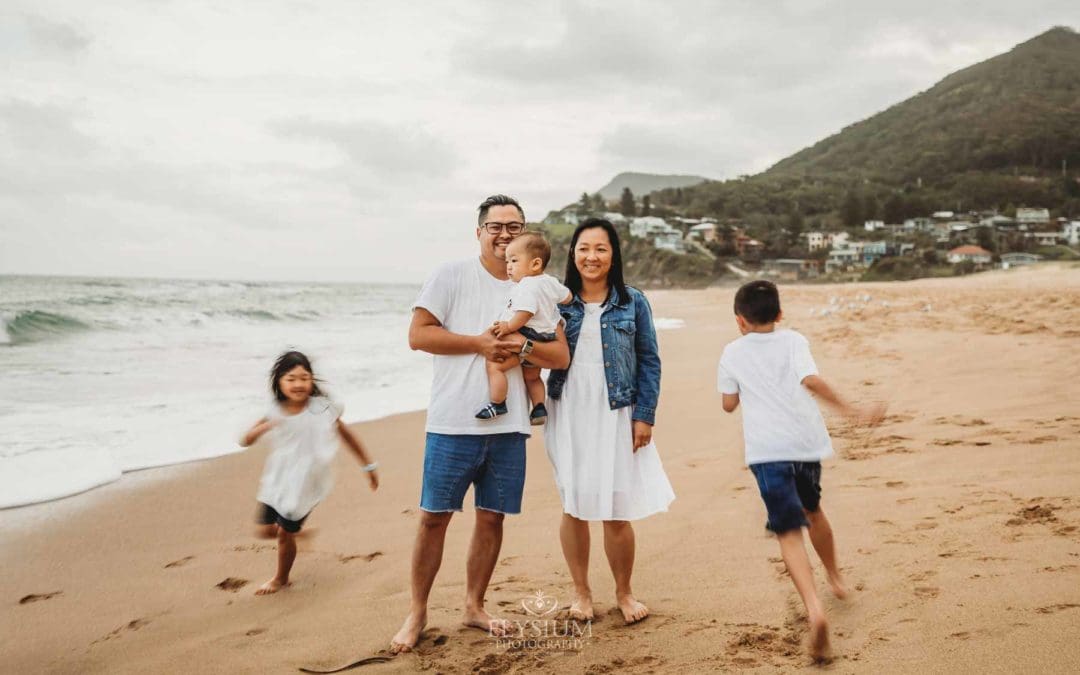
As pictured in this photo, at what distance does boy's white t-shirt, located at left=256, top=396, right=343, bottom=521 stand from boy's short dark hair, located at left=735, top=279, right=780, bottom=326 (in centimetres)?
220

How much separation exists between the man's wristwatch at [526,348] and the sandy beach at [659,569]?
3.96 feet

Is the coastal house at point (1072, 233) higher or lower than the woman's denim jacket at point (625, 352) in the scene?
higher

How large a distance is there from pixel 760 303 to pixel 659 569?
1.56m

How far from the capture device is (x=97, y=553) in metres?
4.18

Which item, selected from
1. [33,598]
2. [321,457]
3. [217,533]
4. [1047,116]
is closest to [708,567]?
[321,457]

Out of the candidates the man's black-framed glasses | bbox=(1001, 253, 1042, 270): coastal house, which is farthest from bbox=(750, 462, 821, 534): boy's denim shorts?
bbox=(1001, 253, 1042, 270): coastal house

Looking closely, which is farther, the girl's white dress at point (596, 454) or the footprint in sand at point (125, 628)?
the footprint in sand at point (125, 628)

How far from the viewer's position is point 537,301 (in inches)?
115

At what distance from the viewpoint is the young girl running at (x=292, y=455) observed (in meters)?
3.65

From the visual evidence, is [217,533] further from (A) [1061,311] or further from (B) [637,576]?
(A) [1061,311]

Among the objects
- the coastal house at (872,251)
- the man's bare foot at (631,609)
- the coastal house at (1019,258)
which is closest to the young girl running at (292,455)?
the man's bare foot at (631,609)

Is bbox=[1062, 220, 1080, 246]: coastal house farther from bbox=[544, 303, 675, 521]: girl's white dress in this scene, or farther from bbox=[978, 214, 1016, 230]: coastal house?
bbox=[544, 303, 675, 521]: girl's white dress

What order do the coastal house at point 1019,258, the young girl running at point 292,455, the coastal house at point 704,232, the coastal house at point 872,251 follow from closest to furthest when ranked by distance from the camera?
1. the young girl running at point 292,455
2. the coastal house at point 1019,258
3. the coastal house at point 872,251
4. the coastal house at point 704,232

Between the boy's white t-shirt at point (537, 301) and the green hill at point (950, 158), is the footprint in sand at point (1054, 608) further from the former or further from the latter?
the green hill at point (950, 158)
